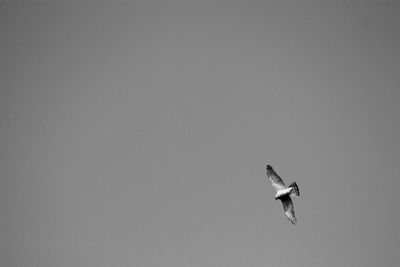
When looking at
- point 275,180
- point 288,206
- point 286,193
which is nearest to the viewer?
point 286,193

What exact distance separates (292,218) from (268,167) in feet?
9.91

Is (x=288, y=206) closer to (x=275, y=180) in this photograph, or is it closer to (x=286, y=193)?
(x=286, y=193)

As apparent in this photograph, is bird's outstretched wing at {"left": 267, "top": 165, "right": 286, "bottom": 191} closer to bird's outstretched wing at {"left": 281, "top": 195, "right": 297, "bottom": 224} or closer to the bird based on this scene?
the bird

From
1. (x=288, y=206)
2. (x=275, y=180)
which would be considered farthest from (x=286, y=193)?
(x=275, y=180)

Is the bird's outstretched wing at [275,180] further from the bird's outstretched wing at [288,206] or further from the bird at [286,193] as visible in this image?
the bird's outstretched wing at [288,206]

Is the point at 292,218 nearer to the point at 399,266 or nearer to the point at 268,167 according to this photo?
the point at 268,167

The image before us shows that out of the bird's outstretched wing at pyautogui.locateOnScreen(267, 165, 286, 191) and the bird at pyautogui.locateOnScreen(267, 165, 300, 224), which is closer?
the bird at pyautogui.locateOnScreen(267, 165, 300, 224)

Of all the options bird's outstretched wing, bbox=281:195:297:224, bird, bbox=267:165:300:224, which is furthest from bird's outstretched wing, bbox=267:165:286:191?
bird's outstretched wing, bbox=281:195:297:224

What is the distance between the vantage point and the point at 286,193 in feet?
93.2

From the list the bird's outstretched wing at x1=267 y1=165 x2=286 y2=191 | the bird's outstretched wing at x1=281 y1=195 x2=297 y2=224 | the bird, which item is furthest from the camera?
the bird's outstretched wing at x1=267 y1=165 x2=286 y2=191

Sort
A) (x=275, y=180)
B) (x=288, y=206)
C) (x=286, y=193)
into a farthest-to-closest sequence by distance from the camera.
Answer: (x=275, y=180), (x=288, y=206), (x=286, y=193)

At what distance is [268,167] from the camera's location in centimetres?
2958

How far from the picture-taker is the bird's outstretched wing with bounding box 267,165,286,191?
29.7 metres

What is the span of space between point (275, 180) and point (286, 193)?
1.60 meters
